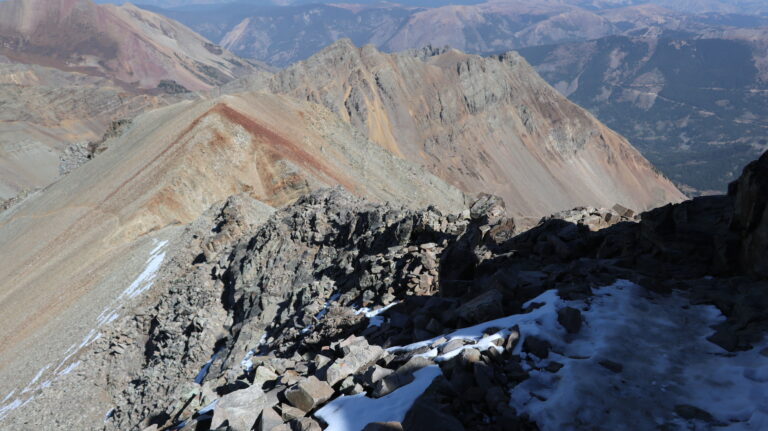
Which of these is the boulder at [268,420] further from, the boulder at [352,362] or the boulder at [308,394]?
the boulder at [352,362]

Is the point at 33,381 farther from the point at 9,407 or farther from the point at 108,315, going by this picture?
the point at 108,315

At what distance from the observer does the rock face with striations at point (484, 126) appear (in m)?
104

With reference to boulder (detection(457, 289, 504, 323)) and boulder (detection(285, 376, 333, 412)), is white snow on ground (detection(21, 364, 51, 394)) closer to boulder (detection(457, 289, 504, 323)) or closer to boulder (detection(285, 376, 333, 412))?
boulder (detection(285, 376, 333, 412))

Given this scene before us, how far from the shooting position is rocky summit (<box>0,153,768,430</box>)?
25.9 feet

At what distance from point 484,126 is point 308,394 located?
118 metres

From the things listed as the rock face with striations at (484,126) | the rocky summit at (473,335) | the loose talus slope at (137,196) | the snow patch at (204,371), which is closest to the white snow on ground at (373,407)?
the rocky summit at (473,335)

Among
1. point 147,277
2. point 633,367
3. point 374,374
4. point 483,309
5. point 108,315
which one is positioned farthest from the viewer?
point 147,277

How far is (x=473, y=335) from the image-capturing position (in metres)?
9.80

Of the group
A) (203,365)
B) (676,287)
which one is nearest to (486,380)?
(676,287)

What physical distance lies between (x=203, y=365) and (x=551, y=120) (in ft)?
410

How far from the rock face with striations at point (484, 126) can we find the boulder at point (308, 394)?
91971mm

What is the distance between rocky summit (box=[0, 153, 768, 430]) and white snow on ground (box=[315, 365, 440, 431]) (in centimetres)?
4

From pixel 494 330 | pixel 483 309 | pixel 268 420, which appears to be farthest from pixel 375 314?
pixel 268 420

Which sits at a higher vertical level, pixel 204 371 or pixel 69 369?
pixel 204 371
